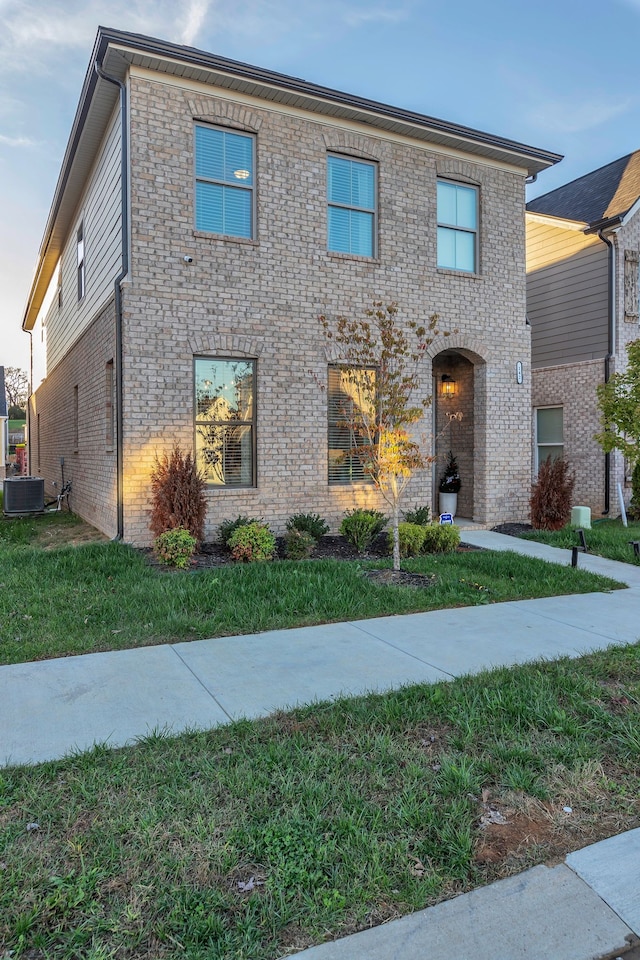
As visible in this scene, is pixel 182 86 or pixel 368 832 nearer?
pixel 368 832

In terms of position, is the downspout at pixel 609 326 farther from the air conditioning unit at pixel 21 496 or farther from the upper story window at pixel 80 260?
the air conditioning unit at pixel 21 496

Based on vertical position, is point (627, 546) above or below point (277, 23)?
below

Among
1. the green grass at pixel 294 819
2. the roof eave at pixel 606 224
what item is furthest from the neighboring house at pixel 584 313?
the green grass at pixel 294 819

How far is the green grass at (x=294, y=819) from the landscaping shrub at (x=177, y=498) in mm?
5026

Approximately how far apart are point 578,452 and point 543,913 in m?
12.8

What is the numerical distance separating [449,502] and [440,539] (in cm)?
333

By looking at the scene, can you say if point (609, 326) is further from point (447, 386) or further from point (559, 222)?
point (447, 386)

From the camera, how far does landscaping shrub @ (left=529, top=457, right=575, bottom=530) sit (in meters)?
10.7

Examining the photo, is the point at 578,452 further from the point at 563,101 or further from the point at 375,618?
the point at 375,618

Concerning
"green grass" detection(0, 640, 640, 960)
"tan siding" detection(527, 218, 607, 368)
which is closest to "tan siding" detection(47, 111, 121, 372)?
"green grass" detection(0, 640, 640, 960)

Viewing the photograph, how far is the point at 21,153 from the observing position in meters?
15.0

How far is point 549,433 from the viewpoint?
14.7 m

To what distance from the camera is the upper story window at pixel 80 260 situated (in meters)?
13.0

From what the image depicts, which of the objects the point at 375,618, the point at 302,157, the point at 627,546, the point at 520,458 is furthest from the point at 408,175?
the point at 375,618
